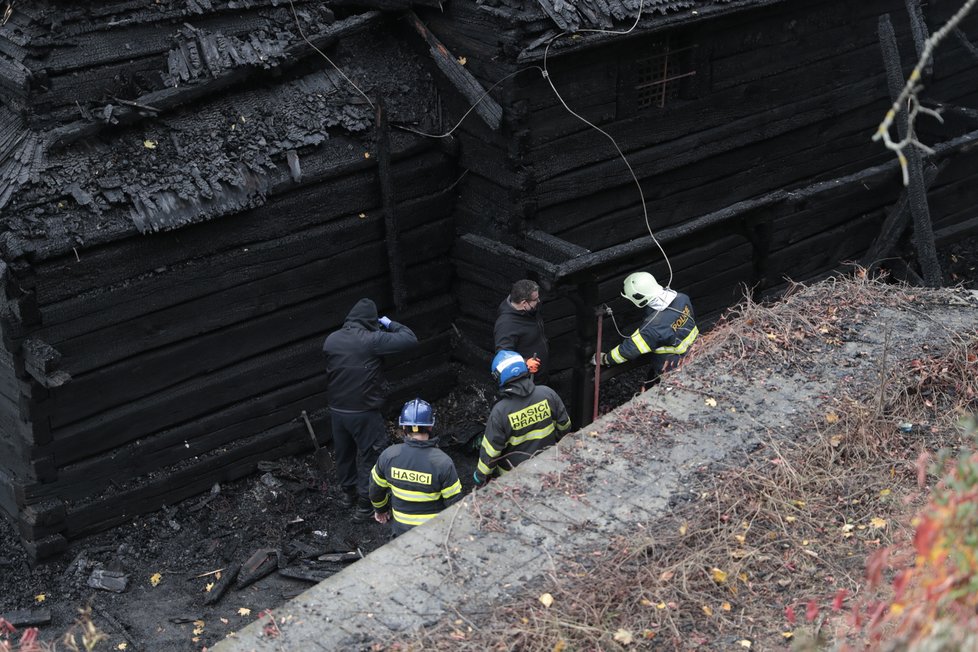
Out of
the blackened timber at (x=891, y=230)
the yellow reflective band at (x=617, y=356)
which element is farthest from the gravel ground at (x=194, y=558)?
the blackened timber at (x=891, y=230)

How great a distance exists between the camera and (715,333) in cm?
743

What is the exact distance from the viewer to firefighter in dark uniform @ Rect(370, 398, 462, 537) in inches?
268

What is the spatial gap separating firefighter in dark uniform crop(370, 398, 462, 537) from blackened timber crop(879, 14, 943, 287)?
18.0 ft

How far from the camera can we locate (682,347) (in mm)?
8117

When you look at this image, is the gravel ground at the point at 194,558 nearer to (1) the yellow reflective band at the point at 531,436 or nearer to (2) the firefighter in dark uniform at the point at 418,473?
(2) the firefighter in dark uniform at the point at 418,473

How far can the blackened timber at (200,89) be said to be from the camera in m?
7.52

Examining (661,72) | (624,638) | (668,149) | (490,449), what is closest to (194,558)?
(490,449)

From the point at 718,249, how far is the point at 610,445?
4.72 metres

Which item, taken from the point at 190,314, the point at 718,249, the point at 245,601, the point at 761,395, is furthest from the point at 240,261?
the point at 718,249

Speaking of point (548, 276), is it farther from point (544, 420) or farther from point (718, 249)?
point (718, 249)

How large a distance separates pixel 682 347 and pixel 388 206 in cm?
260

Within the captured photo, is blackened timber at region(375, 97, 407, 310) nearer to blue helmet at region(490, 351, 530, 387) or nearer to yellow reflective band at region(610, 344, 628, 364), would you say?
yellow reflective band at region(610, 344, 628, 364)

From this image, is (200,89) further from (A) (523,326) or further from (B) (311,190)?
(A) (523,326)

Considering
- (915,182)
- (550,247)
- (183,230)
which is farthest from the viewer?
(915,182)
